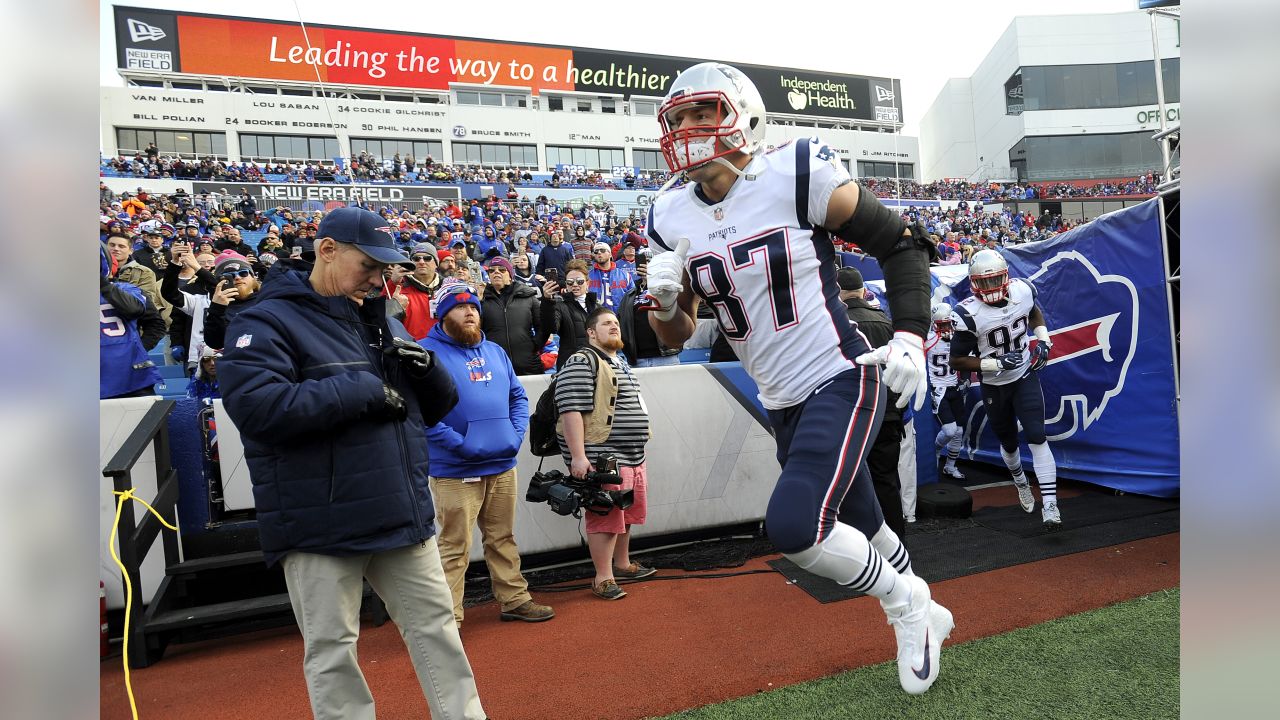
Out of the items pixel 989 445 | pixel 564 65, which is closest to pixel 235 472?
pixel 989 445

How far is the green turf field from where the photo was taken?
9.91 ft

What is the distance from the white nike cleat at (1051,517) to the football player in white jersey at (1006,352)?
14.6 inches

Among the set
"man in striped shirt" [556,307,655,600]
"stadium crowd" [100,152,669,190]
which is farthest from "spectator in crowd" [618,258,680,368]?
"stadium crowd" [100,152,669,190]

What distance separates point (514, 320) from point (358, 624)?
4.87 metres

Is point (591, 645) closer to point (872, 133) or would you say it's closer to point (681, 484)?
point (681, 484)

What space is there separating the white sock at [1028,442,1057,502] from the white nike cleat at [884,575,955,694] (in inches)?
128

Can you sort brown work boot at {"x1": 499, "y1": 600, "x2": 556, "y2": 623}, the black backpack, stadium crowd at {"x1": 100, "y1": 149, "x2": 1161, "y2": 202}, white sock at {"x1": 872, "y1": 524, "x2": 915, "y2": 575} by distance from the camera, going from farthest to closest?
stadium crowd at {"x1": 100, "y1": 149, "x2": 1161, "y2": 202}, the black backpack, brown work boot at {"x1": 499, "y1": 600, "x2": 556, "y2": 623}, white sock at {"x1": 872, "y1": 524, "x2": 915, "y2": 575}

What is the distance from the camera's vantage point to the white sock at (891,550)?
11.3 ft

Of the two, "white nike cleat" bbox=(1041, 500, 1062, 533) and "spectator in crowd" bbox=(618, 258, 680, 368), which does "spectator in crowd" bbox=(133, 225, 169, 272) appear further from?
"white nike cleat" bbox=(1041, 500, 1062, 533)

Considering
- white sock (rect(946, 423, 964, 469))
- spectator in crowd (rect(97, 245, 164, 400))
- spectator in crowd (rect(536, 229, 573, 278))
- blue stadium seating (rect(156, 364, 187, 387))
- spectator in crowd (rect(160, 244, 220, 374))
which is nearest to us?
spectator in crowd (rect(97, 245, 164, 400))

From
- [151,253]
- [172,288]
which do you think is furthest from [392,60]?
[172,288]

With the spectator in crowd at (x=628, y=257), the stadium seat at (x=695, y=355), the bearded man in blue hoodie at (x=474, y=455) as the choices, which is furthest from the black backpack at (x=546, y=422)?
the spectator in crowd at (x=628, y=257)

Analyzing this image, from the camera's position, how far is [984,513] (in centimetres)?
656
